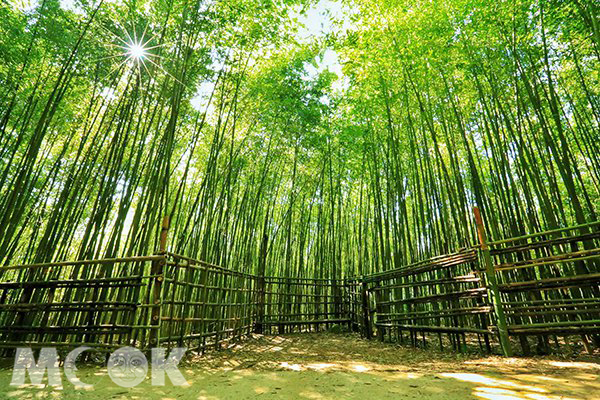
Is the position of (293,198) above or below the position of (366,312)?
above

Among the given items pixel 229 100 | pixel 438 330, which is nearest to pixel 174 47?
pixel 229 100

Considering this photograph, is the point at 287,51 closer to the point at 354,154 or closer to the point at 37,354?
the point at 354,154

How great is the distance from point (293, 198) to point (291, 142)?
4.28 feet

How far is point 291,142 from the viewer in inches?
250

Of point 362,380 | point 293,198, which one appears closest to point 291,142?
point 293,198

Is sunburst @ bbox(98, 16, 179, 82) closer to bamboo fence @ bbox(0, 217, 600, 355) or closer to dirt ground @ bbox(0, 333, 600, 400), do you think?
bamboo fence @ bbox(0, 217, 600, 355)

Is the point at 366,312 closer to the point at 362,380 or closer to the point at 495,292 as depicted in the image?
the point at 495,292

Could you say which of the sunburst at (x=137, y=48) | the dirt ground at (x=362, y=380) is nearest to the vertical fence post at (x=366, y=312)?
the dirt ground at (x=362, y=380)

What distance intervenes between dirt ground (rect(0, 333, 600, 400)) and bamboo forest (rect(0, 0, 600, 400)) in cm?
2

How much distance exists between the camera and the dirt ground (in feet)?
5.25

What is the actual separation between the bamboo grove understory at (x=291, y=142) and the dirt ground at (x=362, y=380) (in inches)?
17.4

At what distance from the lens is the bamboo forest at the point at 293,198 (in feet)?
7.80

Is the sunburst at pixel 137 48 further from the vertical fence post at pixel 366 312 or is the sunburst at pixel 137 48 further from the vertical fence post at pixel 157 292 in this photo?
the vertical fence post at pixel 366 312

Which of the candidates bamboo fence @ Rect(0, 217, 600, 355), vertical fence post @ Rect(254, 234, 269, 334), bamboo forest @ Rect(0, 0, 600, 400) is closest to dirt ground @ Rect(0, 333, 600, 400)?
bamboo forest @ Rect(0, 0, 600, 400)
